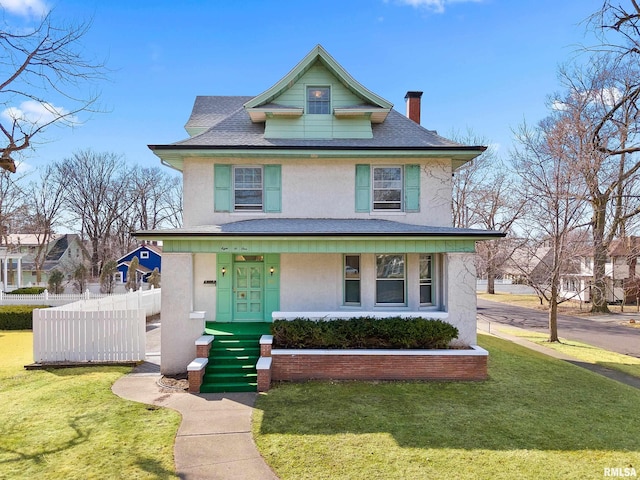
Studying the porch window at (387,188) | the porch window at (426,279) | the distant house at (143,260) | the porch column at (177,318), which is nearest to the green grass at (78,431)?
the porch column at (177,318)

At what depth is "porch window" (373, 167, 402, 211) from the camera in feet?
42.5

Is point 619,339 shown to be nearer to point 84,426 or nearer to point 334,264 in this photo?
point 334,264

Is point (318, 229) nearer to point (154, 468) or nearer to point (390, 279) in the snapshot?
point (390, 279)

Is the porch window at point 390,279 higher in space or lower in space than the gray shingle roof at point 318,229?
lower

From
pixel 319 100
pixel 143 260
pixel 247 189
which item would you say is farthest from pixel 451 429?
Answer: pixel 143 260

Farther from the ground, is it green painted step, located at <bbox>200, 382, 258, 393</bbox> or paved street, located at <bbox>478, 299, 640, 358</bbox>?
green painted step, located at <bbox>200, 382, 258, 393</bbox>

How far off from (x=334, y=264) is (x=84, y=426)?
25.8ft

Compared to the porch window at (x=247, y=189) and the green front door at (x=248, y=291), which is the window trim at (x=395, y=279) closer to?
the green front door at (x=248, y=291)

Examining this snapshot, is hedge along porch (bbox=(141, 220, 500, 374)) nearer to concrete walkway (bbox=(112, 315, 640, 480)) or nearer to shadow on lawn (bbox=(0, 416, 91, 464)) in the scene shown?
concrete walkway (bbox=(112, 315, 640, 480))

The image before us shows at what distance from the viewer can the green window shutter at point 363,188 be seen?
42.1ft

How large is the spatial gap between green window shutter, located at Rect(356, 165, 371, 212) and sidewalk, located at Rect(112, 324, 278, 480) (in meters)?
7.09

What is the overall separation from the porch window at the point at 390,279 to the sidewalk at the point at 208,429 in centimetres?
565

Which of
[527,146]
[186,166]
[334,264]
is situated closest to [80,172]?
[186,166]

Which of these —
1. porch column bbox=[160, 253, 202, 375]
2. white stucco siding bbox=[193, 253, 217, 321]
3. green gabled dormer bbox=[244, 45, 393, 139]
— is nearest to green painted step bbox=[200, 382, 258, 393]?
porch column bbox=[160, 253, 202, 375]
